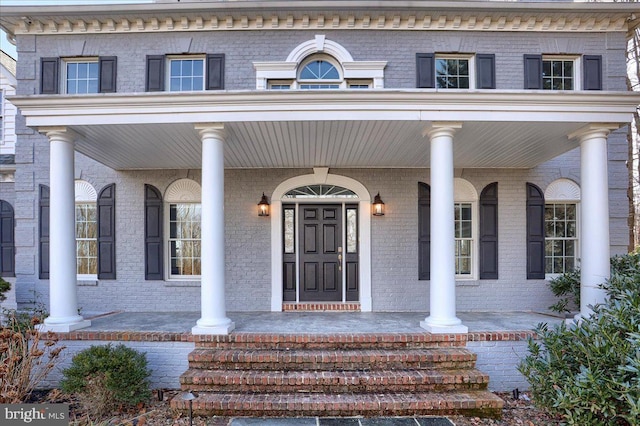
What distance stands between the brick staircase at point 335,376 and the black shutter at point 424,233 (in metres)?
2.32

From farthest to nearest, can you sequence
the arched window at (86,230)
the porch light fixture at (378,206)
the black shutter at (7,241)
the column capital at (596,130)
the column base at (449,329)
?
the black shutter at (7,241)
the arched window at (86,230)
the porch light fixture at (378,206)
the column capital at (596,130)
the column base at (449,329)

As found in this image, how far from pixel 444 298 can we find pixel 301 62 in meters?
4.99

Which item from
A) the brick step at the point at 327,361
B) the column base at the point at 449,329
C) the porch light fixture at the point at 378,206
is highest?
the porch light fixture at the point at 378,206

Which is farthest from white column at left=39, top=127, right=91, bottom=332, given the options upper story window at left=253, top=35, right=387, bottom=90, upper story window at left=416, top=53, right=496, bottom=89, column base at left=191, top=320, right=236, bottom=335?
upper story window at left=416, top=53, right=496, bottom=89

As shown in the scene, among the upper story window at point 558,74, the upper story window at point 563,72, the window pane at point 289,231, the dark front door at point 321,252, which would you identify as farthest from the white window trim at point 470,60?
the window pane at point 289,231

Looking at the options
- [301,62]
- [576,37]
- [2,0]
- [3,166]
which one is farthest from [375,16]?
[3,166]

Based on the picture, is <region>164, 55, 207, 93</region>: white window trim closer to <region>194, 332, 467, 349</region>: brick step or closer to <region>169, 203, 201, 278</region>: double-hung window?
<region>169, 203, 201, 278</region>: double-hung window

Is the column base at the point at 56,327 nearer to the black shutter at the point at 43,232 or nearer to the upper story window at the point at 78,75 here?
the black shutter at the point at 43,232

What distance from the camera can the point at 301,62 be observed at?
7.00m

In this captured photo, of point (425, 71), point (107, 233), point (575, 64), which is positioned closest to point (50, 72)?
point (107, 233)

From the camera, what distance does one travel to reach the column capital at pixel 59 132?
15.9ft

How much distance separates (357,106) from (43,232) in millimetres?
6515

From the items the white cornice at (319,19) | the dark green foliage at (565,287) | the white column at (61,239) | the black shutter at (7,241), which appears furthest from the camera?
the black shutter at (7,241)

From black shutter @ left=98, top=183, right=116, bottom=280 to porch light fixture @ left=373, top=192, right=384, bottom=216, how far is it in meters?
4.97
